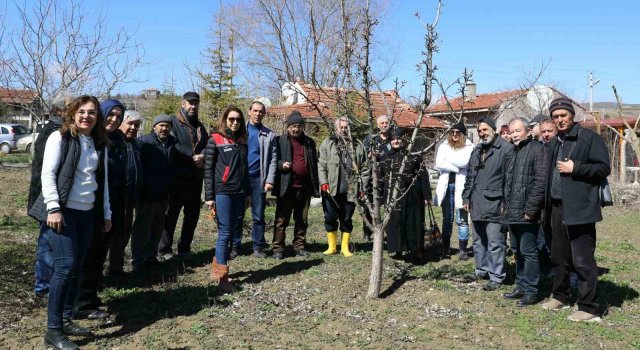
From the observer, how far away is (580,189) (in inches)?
196

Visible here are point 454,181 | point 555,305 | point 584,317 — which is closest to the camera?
point 584,317

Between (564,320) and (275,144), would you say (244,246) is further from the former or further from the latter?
(564,320)

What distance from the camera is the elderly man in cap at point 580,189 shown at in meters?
4.92

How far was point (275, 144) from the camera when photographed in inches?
286

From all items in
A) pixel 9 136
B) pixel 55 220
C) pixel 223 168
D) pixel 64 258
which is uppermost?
pixel 9 136

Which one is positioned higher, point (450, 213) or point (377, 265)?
point (450, 213)

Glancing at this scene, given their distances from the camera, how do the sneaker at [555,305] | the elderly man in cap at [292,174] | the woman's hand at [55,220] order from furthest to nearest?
1. the elderly man in cap at [292,174]
2. the sneaker at [555,305]
3. the woman's hand at [55,220]

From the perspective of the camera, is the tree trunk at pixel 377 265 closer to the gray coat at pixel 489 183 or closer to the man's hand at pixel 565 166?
the gray coat at pixel 489 183

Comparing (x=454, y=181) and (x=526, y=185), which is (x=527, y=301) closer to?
(x=526, y=185)

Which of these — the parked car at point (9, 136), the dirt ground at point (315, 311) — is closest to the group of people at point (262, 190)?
the dirt ground at point (315, 311)

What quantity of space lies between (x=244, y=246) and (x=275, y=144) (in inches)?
68.8

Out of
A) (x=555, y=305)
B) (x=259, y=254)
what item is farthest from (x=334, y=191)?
(x=555, y=305)

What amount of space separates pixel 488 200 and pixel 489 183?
19cm

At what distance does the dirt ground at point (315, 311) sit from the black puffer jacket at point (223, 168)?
105 cm
